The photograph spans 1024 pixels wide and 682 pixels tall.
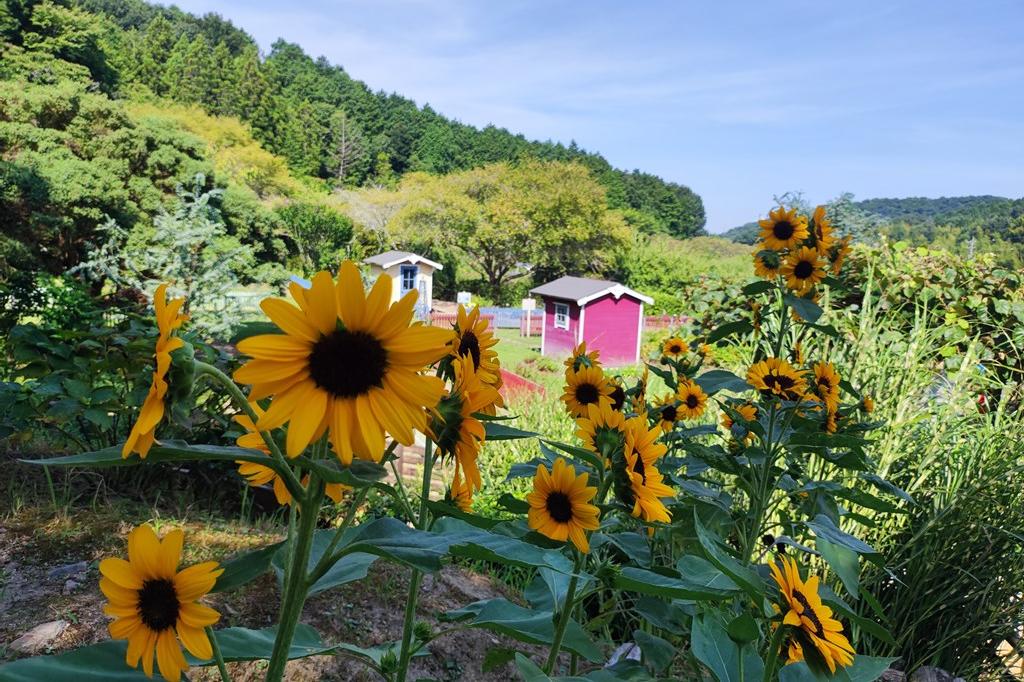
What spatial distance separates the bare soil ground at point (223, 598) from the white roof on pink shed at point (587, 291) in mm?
11118

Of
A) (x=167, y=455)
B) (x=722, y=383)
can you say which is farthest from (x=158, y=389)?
(x=722, y=383)

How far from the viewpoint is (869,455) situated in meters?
2.59

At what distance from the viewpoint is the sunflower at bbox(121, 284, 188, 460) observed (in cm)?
46

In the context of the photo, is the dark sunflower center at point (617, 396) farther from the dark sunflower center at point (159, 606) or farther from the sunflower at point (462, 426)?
the dark sunflower center at point (159, 606)

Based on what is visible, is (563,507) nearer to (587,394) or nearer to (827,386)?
(587,394)

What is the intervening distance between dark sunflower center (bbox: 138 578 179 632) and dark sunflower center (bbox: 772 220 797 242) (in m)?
1.73

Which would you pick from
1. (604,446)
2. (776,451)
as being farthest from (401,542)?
(776,451)

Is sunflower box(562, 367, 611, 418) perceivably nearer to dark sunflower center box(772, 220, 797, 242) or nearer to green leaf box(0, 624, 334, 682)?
green leaf box(0, 624, 334, 682)

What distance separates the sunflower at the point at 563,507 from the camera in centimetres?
82

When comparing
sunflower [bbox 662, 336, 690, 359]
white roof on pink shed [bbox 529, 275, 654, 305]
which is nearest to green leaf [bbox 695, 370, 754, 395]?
sunflower [bbox 662, 336, 690, 359]

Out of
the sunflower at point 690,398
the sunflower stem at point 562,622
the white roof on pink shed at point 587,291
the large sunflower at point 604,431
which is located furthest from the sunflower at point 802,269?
the white roof on pink shed at point 587,291

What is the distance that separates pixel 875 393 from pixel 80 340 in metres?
3.16

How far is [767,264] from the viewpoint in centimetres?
182

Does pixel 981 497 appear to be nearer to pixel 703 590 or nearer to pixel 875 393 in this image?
pixel 875 393
